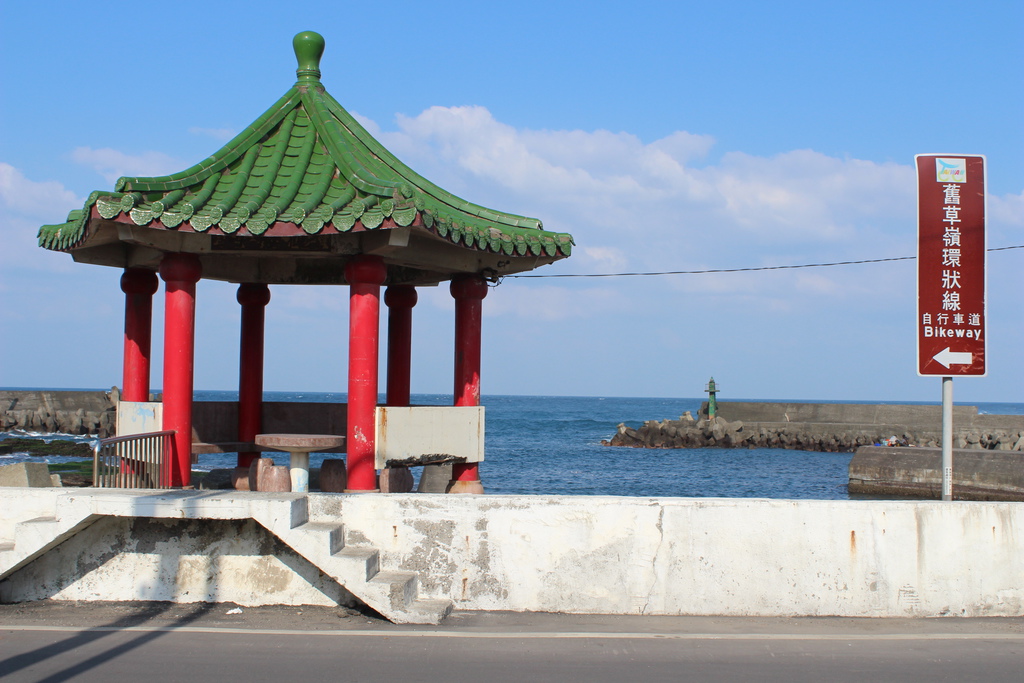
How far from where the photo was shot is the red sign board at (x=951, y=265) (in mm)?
8109

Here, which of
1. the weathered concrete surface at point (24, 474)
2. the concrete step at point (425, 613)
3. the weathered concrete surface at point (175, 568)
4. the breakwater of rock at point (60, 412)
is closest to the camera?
the concrete step at point (425, 613)

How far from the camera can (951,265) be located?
8117 millimetres

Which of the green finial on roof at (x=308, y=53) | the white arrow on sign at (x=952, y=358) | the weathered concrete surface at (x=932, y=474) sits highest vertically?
the green finial on roof at (x=308, y=53)

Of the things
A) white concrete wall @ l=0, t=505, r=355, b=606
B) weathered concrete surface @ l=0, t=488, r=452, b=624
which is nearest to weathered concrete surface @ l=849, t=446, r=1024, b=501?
weathered concrete surface @ l=0, t=488, r=452, b=624

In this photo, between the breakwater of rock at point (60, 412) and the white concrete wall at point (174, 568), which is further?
the breakwater of rock at point (60, 412)

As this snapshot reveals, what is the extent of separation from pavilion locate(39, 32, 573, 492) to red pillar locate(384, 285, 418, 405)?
0.86 meters

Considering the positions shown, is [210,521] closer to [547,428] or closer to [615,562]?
[615,562]

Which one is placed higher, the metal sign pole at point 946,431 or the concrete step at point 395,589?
the metal sign pole at point 946,431

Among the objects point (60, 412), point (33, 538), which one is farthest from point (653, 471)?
point (60, 412)

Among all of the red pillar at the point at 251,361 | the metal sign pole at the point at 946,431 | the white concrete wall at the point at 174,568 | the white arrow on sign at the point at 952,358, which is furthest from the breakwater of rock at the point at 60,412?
the white arrow on sign at the point at 952,358

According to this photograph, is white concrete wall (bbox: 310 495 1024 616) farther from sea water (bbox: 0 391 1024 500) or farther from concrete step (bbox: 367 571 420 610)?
sea water (bbox: 0 391 1024 500)

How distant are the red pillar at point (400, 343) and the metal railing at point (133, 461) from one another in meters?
4.07

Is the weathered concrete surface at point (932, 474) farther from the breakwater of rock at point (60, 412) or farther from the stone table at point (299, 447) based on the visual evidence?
the breakwater of rock at point (60, 412)

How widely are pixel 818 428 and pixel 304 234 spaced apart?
167ft
